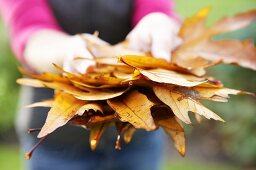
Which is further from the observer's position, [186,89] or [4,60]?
[4,60]

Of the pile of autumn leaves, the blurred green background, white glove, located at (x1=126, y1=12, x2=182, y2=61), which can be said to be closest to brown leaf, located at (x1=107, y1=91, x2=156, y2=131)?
the pile of autumn leaves

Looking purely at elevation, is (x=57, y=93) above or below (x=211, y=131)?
above

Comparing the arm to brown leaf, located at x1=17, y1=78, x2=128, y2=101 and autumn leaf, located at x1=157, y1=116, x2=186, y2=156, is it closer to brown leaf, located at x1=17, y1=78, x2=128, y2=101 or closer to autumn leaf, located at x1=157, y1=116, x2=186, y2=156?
brown leaf, located at x1=17, y1=78, x2=128, y2=101

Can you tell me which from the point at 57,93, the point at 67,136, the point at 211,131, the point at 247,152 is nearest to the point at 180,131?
the point at 57,93

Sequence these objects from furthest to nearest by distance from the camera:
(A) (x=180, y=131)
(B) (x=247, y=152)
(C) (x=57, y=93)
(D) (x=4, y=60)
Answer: (D) (x=4, y=60)
(B) (x=247, y=152)
(C) (x=57, y=93)
(A) (x=180, y=131)

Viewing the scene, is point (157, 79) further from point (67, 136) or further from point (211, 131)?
point (211, 131)

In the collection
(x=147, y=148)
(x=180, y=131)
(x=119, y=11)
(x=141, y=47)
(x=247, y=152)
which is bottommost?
(x=247, y=152)
